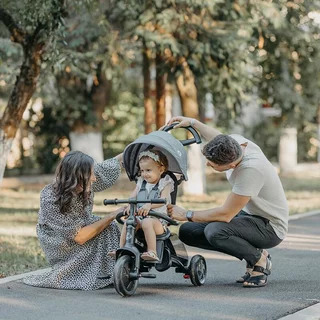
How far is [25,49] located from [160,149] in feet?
16.9

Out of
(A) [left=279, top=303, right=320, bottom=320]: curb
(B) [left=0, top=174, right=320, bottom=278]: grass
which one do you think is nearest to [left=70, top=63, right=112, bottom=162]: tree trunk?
(B) [left=0, top=174, right=320, bottom=278]: grass

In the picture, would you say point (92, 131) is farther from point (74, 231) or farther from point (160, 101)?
point (74, 231)

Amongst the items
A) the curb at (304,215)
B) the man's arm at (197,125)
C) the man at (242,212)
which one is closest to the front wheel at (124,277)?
the man at (242,212)

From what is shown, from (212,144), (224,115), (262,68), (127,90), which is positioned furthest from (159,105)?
(212,144)

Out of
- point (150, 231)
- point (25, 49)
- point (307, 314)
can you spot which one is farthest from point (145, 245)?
point (25, 49)

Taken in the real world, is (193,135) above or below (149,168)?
above

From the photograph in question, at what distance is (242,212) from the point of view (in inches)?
339

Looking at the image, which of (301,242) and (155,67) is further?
(155,67)

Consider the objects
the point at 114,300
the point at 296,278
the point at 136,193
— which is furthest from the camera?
the point at 296,278

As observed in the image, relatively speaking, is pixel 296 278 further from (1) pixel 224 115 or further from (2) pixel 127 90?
(2) pixel 127 90

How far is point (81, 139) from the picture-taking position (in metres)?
27.5

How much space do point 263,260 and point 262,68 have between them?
16263 mm

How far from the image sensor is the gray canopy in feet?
26.2

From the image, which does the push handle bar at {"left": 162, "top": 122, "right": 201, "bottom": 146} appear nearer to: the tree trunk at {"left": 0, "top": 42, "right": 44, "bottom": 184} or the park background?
the park background
